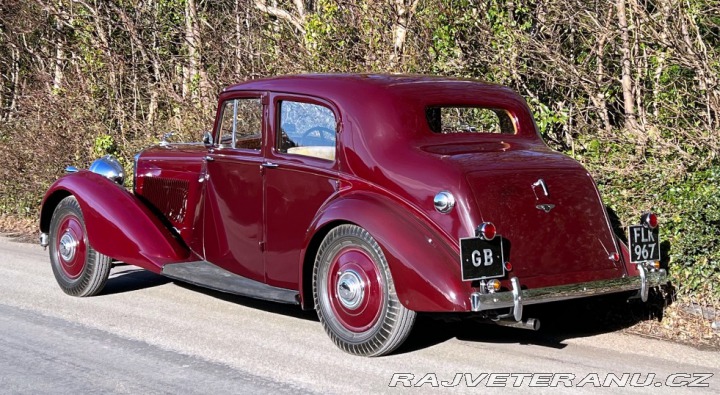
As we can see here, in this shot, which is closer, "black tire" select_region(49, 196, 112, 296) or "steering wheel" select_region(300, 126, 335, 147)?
"steering wheel" select_region(300, 126, 335, 147)

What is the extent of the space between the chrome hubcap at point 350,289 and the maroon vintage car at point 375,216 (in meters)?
0.01

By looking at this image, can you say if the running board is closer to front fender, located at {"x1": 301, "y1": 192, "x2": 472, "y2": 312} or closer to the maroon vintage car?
the maroon vintage car

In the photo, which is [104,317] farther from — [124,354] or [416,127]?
[416,127]

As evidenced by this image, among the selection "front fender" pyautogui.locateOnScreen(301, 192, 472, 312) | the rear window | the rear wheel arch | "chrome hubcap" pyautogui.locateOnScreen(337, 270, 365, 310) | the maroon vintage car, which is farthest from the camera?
the rear wheel arch

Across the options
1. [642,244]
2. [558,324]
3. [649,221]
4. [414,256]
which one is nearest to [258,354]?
[414,256]

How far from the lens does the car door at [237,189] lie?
709 centimetres

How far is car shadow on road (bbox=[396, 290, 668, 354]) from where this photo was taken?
6621mm

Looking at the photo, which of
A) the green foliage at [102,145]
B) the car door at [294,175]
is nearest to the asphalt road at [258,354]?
the car door at [294,175]

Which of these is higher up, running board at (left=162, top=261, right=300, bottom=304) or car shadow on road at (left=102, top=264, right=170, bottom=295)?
running board at (left=162, top=261, right=300, bottom=304)

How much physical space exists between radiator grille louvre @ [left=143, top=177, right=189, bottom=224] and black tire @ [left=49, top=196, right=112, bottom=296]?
0.64 m

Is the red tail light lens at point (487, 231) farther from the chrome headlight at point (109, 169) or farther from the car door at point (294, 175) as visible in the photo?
the chrome headlight at point (109, 169)

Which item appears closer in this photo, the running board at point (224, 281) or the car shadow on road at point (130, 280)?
the running board at point (224, 281)

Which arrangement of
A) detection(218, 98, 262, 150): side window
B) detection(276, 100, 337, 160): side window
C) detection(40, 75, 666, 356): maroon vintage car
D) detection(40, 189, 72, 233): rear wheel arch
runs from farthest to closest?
detection(40, 189, 72, 233): rear wheel arch
detection(218, 98, 262, 150): side window
detection(276, 100, 337, 160): side window
detection(40, 75, 666, 356): maroon vintage car

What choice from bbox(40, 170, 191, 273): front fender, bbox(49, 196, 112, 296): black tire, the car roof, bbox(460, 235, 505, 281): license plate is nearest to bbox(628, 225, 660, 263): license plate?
bbox(460, 235, 505, 281): license plate
